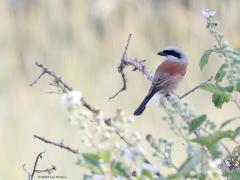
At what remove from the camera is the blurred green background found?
4867 millimetres

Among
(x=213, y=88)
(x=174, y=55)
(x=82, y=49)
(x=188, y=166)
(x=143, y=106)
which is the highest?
(x=82, y=49)

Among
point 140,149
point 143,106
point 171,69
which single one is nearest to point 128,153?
point 140,149

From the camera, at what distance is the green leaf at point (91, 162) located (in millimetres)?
825

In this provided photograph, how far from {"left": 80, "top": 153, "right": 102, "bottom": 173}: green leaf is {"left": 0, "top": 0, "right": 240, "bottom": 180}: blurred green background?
3.67 metres

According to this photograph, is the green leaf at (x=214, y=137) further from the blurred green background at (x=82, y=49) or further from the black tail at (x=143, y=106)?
the blurred green background at (x=82, y=49)

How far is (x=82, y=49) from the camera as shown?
5723mm

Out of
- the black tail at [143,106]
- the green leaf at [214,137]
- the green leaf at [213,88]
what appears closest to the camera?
the green leaf at [214,137]

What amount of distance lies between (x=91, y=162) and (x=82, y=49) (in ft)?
16.1

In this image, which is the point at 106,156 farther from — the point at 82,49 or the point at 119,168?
the point at 82,49

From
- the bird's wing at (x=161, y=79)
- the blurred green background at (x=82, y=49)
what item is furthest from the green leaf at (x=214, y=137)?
the blurred green background at (x=82, y=49)

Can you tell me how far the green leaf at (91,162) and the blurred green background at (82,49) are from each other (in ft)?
12.0

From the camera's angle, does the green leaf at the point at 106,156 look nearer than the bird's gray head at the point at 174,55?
Yes

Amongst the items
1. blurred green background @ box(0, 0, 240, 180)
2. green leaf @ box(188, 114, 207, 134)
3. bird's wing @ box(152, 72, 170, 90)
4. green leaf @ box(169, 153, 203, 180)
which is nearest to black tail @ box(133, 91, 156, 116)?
bird's wing @ box(152, 72, 170, 90)

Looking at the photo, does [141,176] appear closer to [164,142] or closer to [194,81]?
[164,142]
